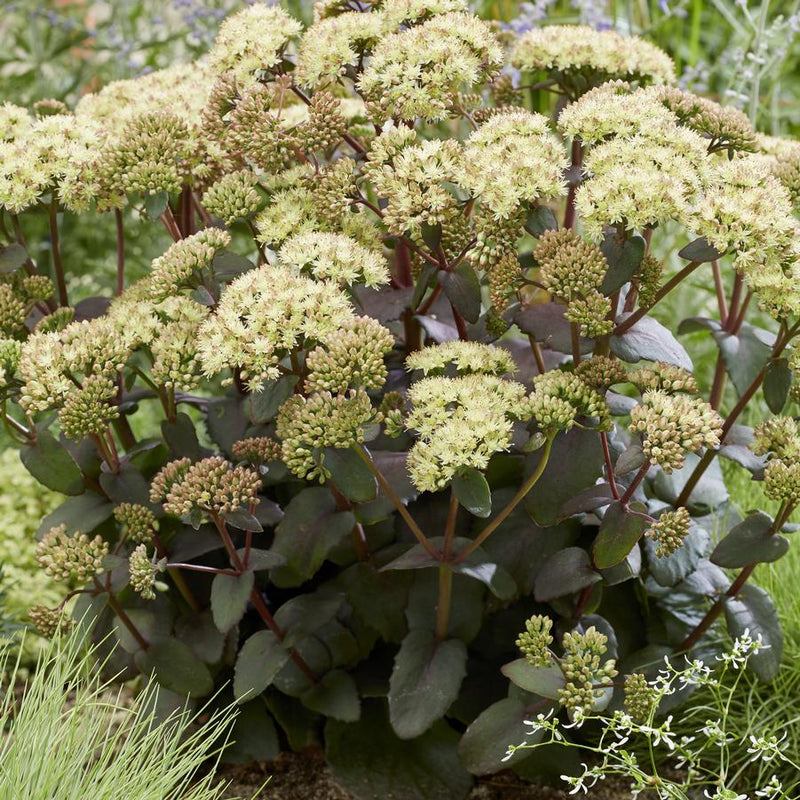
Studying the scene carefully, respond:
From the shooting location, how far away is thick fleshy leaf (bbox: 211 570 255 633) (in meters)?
1.62

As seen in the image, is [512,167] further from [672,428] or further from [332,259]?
[672,428]

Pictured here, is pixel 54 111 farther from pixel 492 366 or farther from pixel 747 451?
pixel 747 451

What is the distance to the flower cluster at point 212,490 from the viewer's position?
1519mm

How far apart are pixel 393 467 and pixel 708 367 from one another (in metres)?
1.76

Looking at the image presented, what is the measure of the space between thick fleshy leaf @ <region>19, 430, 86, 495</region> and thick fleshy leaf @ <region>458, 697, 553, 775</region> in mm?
806

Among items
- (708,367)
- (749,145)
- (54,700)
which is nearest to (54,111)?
(54,700)

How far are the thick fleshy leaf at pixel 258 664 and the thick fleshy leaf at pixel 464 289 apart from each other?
65cm

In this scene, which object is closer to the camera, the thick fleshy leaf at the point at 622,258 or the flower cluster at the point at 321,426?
the flower cluster at the point at 321,426

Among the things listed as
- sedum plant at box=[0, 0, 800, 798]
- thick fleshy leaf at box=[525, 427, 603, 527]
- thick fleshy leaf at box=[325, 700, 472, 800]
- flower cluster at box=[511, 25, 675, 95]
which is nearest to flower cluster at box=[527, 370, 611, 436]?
sedum plant at box=[0, 0, 800, 798]

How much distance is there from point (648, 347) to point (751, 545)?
0.36 meters

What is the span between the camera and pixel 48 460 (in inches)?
69.2

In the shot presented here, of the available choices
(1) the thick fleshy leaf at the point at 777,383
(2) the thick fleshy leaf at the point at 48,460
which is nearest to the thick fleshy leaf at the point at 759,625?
(1) the thick fleshy leaf at the point at 777,383

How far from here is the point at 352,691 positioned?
72.4 inches

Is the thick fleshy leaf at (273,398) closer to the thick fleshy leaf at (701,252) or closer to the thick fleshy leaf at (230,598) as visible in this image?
the thick fleshy leaf at (230,598)
